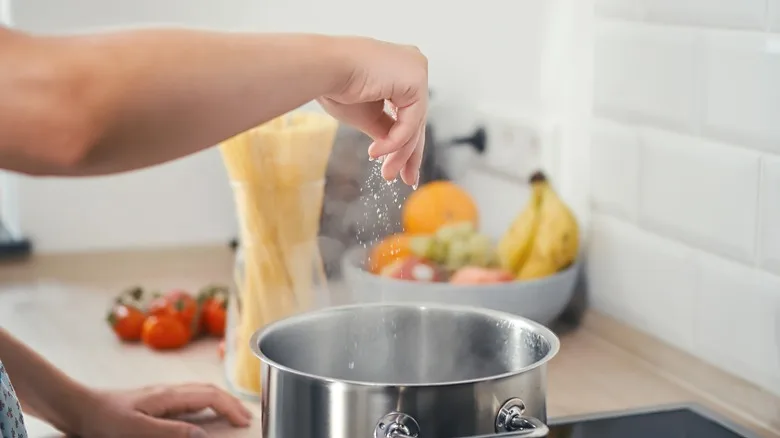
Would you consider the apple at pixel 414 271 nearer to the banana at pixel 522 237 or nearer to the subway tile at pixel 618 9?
the banana at pixel 522 237

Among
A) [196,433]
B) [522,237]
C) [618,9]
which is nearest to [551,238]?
[522,237]

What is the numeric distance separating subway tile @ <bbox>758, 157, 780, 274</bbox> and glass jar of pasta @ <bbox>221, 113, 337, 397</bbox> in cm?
42

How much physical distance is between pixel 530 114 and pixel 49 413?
2.46 feet

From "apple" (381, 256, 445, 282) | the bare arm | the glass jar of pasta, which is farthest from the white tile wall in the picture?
the bare arm

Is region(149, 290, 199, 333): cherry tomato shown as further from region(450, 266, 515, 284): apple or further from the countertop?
region(450, 266, 515, 284): apple

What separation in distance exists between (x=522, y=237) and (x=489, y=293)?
0.12m

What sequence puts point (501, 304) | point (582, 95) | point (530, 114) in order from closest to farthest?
point (501, 304) → point (582, 95) → point (530, 114)

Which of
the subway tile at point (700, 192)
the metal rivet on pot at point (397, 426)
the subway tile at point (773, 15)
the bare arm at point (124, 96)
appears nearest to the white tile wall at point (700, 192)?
the subway tile at point (700, 192)

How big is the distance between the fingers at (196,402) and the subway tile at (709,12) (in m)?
0.59

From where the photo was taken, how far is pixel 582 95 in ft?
4.38

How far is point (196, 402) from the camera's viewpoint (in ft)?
3.44

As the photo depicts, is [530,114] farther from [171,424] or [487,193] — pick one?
[171,424]

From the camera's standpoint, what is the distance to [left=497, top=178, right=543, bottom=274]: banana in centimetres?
129

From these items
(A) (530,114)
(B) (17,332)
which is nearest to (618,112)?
(A) (530,114)
